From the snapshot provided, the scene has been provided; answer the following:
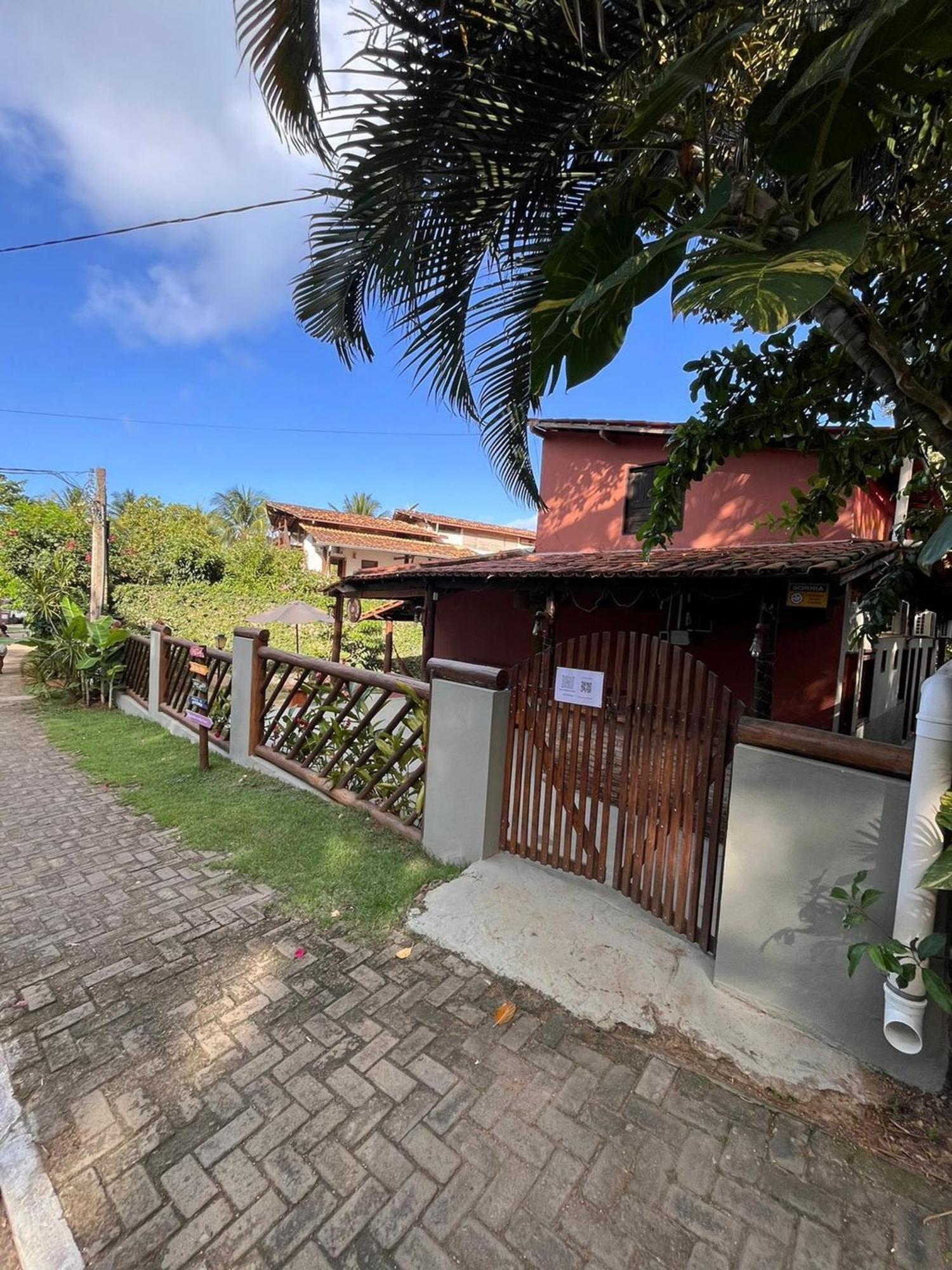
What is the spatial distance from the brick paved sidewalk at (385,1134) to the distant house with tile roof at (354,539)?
708 inches

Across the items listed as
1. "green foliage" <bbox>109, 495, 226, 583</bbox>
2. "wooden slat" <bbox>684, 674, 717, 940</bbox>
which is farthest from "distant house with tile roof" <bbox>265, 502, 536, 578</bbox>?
"wooden slat" <bbox>684, 674, 717, 940</bbox>

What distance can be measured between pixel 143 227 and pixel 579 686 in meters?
4.96

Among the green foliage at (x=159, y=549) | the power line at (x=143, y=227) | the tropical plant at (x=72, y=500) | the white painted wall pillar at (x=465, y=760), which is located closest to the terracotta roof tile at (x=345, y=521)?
the green foliage at (x=159, y=549)

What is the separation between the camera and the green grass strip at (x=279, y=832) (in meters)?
2.96

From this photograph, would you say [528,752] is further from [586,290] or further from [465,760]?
[586,290]

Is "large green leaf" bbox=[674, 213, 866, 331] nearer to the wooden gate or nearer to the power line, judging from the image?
the wooden gate

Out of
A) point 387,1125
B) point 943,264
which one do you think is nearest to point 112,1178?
point 387,1125

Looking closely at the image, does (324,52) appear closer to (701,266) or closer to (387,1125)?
(701,266)

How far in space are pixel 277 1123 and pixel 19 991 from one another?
58.8 inches

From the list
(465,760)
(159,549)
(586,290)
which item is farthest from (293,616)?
(586,290)

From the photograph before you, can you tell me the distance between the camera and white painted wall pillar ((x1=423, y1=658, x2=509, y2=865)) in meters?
3.11

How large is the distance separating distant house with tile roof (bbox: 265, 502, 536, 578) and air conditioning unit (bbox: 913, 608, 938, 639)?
14153mm

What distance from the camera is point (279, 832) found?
3.82 m

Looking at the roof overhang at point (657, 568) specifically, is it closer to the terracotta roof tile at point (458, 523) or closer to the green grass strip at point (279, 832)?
the green grass strip at point (279, 832)
